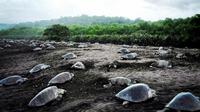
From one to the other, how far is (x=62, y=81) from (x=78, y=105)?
6.59 feet

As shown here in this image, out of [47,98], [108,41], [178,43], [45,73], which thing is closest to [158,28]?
[108,41]

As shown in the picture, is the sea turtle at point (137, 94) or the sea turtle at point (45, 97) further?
the sea turtle at point (45, 97)

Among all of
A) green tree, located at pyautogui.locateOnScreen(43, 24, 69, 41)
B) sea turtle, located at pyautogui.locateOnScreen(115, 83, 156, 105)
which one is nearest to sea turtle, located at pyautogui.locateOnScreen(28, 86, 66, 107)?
sea turtle, located at pyautogui.locateOnScreen(115, 83, 156, 105)

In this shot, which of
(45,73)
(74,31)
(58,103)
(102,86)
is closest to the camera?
(58,103)

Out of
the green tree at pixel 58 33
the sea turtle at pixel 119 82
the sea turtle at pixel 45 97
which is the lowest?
the green tree at pixel 58 33

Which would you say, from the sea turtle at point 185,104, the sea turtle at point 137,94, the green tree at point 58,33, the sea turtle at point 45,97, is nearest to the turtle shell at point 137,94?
the sea turtle at point 137,94

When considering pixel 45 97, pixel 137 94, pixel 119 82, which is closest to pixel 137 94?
pixel 137 94

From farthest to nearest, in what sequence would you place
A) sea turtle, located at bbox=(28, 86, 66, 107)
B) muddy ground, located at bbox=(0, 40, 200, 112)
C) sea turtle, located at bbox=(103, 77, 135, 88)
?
sea turtle, located at bbox=(103, 77, 135, 88) < sea turtle, located at bbox=(28, 86, 66, 107) < muddy ground, located at bbox=(0, 40, 200, 112)

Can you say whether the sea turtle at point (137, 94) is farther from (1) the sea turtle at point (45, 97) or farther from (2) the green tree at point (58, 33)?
(2) the green tree at point (58, 33)

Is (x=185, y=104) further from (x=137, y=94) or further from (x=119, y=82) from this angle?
(x=119, y=82)

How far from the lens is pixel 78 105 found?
568 centimetres

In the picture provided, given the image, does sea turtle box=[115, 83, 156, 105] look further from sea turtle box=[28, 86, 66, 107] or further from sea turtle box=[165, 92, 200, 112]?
sea turtle box=[28, 86, 66, 107]

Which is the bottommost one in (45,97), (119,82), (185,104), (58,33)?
(58,33)

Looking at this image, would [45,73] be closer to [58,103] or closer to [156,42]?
[58,103]
